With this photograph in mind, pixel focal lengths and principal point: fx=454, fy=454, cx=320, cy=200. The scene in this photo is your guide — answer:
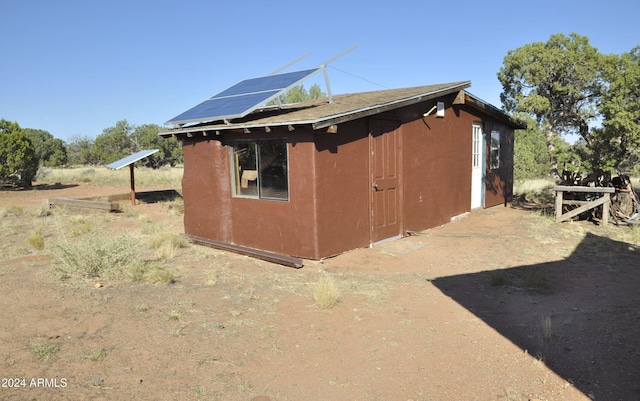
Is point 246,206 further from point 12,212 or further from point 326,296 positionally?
point 12,212

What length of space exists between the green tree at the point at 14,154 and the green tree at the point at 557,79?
81.9ft

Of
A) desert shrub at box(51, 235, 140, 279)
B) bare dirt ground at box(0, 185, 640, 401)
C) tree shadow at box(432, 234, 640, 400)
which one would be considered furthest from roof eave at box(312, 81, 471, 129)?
desert shrub at box(51, 235, 140, 279)

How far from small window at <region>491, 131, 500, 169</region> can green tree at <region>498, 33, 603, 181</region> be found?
5303mm

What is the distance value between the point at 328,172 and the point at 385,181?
6.13 feet

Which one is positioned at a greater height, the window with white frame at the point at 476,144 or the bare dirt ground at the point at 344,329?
the window with white frame at the point at 476,144

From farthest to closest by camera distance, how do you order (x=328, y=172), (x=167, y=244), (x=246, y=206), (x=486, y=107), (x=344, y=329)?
(x=486, y=107) → (x=167, y=244) → (x=246, y=206) → (x=328, y=172) → (x=344, y=329)

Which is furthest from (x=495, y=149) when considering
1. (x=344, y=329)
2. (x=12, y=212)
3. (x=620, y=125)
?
(x=12, y=212)

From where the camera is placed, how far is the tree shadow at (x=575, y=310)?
13.2 ft

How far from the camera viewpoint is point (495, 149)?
1433 centimetres

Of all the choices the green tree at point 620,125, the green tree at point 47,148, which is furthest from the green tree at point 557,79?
the green tree at point 47,148

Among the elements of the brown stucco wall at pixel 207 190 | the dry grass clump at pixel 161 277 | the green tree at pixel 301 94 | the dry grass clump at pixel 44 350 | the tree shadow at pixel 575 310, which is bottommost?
the tree shadow at pixel 575 310

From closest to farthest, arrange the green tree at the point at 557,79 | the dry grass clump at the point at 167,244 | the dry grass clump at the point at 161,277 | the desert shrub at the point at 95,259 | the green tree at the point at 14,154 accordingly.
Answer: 1. the dry grass clump at the point at 161,277
2. the desert shrub at the point at 95,259
3. the dry grass clump at the point at 167,244
4. the green tree at the point at 557,79
5. the green tree at the point at 14,154

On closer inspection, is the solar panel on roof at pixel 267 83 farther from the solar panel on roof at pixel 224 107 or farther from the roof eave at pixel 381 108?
the roof eave at pixel 381 108

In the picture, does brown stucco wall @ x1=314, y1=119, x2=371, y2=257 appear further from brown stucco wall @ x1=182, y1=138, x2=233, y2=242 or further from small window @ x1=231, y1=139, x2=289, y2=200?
brown stucco wall @ x1=182, y1=138, x2=233, y2=242
